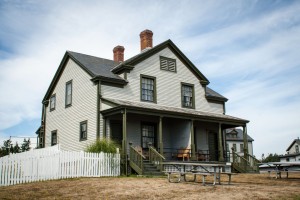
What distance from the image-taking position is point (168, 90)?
24406 millimetres

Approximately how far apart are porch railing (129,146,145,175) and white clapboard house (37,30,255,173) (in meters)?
0.07

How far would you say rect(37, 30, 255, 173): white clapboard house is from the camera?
21.1 metres

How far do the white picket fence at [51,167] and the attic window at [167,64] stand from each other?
961 cm

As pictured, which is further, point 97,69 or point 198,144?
point 198,144

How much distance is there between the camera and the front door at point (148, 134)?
22.7 meters

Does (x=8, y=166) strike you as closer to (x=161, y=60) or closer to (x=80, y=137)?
(x=80, y=137)

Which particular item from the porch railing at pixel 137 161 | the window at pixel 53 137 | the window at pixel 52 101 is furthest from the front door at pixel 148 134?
the window at pixel 52 101

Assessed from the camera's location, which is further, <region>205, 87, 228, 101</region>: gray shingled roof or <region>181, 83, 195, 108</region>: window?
<region>205, 87, 228, 101</region>: gray shingled roof

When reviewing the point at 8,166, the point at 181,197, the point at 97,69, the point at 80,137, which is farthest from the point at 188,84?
the point at 181,197

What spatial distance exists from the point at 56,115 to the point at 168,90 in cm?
842

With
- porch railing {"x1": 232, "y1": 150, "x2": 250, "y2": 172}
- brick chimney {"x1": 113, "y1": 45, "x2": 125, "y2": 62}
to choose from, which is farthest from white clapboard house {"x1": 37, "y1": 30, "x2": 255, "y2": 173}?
porch railing {"x1": 232, "y1": 150, "x2": 250, "y2": 172}

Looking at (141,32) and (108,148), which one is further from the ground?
(141,32)

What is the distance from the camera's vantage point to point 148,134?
2303cm

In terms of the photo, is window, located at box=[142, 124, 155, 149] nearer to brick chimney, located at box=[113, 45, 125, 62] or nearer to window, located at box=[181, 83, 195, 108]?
window, located at box=[181, 83, 195, 108]
